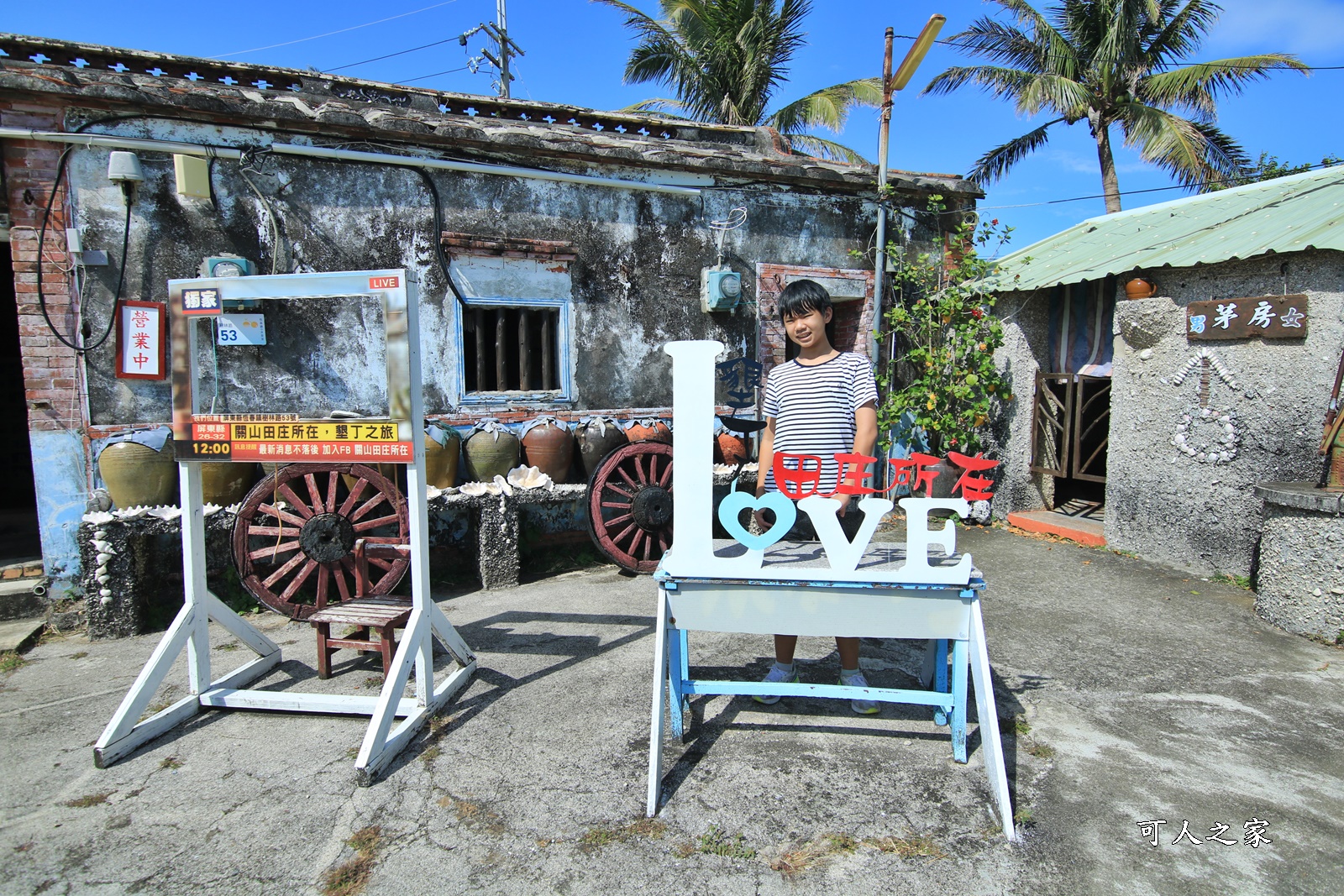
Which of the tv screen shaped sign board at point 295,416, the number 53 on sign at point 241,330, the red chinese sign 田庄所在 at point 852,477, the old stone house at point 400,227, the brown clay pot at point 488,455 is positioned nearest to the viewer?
the red chinese sign 田庄所在 at point 852,477

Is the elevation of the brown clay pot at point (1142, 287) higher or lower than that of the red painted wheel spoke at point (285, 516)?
higher

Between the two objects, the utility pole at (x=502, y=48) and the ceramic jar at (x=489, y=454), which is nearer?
the ceramic jar at (x=489, y=454)

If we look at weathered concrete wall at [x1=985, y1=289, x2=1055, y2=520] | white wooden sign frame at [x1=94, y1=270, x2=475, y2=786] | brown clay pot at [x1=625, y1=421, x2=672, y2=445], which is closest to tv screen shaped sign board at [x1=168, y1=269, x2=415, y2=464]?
white wooden sign frame at [x1=94, y1=270, x2=475, y2=786]

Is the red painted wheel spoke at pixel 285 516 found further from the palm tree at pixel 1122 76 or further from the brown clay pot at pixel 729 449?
the palm tree at pixel 1122 76

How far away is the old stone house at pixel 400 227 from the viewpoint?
14.9 ft

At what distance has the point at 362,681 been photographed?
3564 mm

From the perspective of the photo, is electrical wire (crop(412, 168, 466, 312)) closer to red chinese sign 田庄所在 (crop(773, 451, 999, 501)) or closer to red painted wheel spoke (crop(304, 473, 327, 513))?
red painted wheel spoke (crop(304, 473, 327, 513))

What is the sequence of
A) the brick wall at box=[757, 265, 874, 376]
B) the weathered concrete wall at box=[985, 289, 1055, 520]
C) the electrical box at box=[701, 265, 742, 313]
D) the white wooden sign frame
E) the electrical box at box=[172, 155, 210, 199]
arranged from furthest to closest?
1. the weathered concrete wall at box=[985, 289, 1055, 520]
2. the brick wall at box=[757, 265, 874, 376]
3. the electrical box at box=[701, 265, 742, 313]
4. the electrical box at box=[172, 155, 210, 199]
5. the white wooden sign frame

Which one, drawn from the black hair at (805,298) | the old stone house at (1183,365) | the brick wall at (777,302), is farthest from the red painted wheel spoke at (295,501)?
the old stone house at (1183,365)

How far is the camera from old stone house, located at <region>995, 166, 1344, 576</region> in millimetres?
4676

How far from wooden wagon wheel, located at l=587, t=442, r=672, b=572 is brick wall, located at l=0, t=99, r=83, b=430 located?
3.50 metres

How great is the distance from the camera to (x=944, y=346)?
6.86 metres

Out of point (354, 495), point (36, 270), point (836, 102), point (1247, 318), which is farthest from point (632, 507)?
point (836, 102)

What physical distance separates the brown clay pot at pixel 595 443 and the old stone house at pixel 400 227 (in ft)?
1.25
